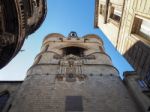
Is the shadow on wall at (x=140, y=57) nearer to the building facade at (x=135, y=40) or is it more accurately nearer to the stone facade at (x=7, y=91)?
the building facade at (x=135, y=40)

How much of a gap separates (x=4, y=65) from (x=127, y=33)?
7.21 meters

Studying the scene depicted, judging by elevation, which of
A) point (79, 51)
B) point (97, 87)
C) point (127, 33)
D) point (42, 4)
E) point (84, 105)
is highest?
point (42, 4)

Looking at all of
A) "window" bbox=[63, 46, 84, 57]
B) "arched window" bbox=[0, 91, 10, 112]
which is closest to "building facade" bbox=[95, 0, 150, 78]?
"window" bbox=[63, 46, 84, 57]

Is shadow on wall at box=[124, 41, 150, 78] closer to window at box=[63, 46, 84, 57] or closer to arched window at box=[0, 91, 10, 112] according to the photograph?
arched window at box=[0, 91, 10, 112]

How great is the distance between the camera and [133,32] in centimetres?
1070

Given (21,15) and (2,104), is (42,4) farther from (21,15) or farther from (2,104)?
(2,104)

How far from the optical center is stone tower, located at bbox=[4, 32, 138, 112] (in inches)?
377

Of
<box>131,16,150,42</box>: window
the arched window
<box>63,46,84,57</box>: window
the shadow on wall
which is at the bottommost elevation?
the arched window

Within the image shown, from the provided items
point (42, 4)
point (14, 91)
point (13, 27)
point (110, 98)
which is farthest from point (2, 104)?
point (42, 4)

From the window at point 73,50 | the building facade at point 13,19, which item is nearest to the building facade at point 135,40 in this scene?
the building facade at point 13,19

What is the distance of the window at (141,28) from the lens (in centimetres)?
969

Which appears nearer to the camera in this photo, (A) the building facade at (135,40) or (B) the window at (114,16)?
(A) the building facade at (135,40)

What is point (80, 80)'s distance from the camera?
466 inches

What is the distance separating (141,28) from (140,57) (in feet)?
4.67
